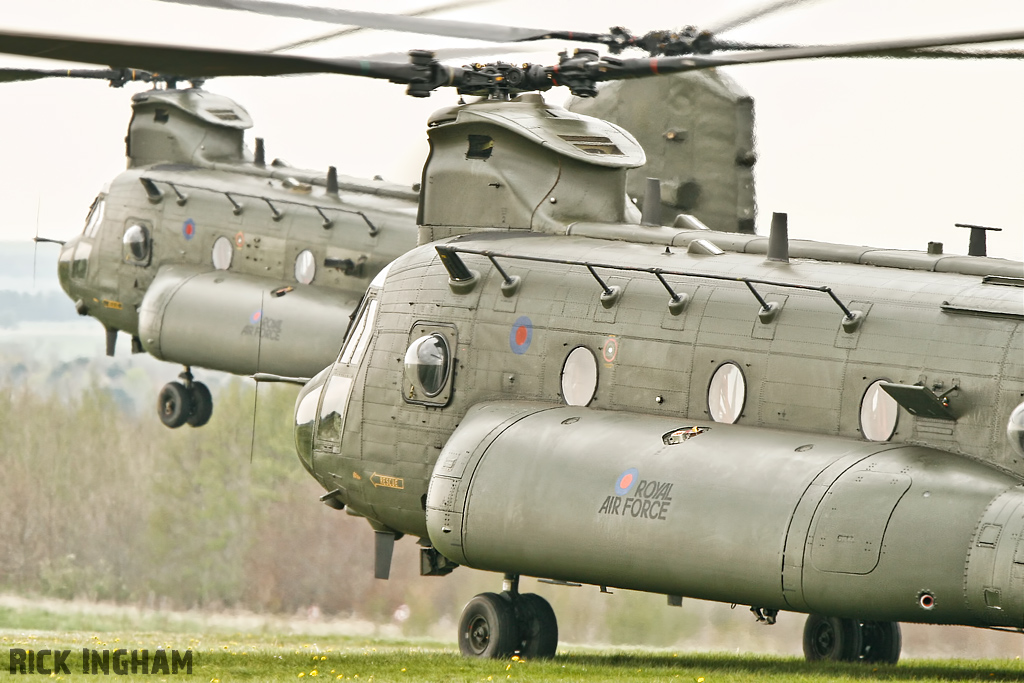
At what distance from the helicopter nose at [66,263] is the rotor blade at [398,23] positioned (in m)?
14.8

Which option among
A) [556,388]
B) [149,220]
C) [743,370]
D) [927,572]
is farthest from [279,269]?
[927,572]

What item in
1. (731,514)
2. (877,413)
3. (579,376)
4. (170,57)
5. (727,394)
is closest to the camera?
(170,57)

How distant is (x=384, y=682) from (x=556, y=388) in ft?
10.4

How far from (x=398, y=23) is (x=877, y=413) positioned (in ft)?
18.7

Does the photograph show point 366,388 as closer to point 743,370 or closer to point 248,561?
point 743,370

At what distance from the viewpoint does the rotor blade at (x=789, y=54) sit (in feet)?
37.9

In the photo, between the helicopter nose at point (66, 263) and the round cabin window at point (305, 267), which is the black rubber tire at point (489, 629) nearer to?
the round cabin window at point (305, 267)

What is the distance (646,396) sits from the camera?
15.3m

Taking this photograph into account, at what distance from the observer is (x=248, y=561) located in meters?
41.2

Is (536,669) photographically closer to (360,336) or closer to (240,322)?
(360,336)

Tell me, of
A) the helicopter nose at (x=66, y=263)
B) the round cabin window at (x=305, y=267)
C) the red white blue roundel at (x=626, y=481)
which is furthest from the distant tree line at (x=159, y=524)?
the red white blue roundel at (x=626, y=481)

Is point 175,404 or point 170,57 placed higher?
point 170,57

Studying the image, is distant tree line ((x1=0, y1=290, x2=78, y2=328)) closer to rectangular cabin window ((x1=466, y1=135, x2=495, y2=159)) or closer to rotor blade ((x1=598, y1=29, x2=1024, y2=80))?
rectangular cabin window ((x1=466, y1=135, x2=495, y2=159))

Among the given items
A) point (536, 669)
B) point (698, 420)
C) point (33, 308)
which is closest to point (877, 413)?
point (698, 420)
